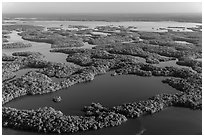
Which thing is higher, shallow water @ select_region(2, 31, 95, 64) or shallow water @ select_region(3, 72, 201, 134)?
shallow water @ select_region(2, 31, 95, 64)

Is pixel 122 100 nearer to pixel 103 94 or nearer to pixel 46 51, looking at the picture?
pixel 103 94

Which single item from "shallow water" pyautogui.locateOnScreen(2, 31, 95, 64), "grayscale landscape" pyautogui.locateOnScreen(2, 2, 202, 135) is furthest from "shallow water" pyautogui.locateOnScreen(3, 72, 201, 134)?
"shallow water" pyautogui.locateOnScreen(2, 31, 95, 64)

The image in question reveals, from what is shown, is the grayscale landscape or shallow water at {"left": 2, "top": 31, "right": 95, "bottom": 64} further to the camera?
Result: shallow water at {"left": 2, "top": 31, "right": 95, "bottom": 64}

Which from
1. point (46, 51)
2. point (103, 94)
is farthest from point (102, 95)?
point (46, 51)

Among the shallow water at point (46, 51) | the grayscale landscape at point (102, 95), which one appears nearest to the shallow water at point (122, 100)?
the grayscale landscape at point (102, 95)

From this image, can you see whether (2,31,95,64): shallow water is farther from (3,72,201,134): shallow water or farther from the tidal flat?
(3,72,201,134): shallow water

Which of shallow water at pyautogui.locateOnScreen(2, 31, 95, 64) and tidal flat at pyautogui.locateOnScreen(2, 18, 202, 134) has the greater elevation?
shallow water at pyautogui.locateOnScreen(2, 31, 95, 64)

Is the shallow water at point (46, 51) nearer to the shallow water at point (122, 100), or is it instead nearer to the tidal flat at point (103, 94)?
the tidal flat at point (103, 94)

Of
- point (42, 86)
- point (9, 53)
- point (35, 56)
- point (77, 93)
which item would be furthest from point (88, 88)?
point (9, 53)

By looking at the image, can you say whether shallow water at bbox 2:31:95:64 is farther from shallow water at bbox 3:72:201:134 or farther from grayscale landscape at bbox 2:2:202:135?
shallow water at bbox 3:72:201:134

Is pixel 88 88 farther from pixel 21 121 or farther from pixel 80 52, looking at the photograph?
pixel 80 52

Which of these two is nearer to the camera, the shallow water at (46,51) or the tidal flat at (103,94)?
the tidal flat at (103,94)
